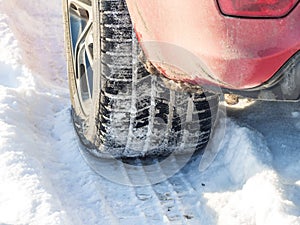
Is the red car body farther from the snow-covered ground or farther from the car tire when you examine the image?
the snow-covered ground

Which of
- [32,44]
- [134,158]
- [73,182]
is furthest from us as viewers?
[32,44]

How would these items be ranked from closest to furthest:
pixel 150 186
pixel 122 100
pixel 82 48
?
pixel 122 100, pixel 150 186, pixel 82 48

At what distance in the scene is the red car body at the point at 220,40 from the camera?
164 centimetres

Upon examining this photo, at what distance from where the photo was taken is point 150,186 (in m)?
2.57

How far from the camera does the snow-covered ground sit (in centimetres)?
219

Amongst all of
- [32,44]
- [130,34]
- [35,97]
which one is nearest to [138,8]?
[130,34]

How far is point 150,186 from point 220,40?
3.29 ft

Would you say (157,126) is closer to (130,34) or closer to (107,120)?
(107,120)

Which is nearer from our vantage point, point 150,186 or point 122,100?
point 122,100

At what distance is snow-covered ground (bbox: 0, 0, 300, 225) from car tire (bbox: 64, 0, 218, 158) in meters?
0.15

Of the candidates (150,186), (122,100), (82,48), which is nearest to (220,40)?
(122,100)

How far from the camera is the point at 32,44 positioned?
3.96m

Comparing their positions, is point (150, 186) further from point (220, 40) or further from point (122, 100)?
point (220, 40)

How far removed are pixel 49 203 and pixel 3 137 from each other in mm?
518
